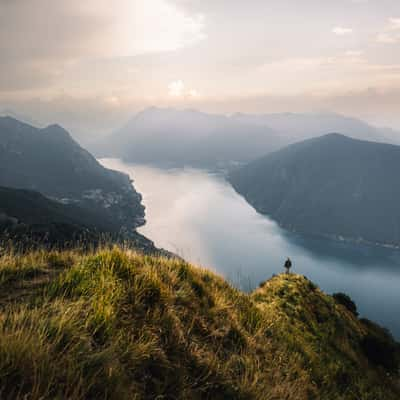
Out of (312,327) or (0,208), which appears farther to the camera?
(0,208)

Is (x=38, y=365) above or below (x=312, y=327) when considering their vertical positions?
above

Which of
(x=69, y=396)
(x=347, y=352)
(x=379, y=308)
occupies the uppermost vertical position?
(x=69, y=396)

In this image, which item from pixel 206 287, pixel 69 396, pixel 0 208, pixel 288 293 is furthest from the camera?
pixel 0 208

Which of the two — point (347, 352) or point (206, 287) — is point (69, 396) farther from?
point (347, 352)

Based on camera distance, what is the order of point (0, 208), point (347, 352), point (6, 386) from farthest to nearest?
point (0, 208), point (347, 352), point (6, 386)

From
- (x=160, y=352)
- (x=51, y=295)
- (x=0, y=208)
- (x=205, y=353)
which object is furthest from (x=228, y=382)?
(x=0, y=208)

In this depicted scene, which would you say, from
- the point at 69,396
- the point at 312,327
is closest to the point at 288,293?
the point at 312,327

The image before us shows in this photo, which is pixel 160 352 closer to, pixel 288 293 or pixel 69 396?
pixel 69 396
